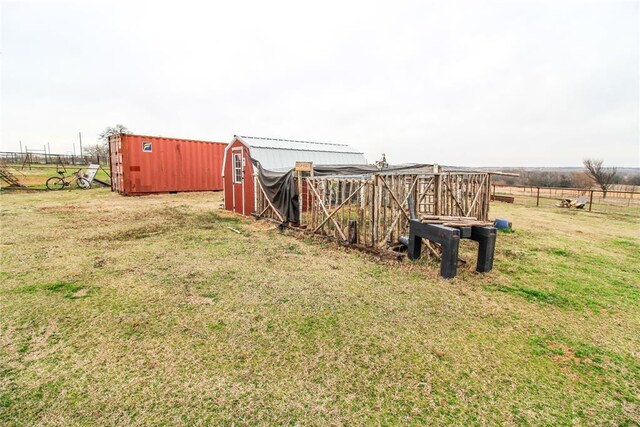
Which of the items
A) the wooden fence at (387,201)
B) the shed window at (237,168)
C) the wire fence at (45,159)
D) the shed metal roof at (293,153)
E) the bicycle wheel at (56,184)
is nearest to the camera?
the wooden fence at (387,201)

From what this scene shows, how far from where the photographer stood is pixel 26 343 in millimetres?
3215

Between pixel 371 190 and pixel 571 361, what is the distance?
427 cm

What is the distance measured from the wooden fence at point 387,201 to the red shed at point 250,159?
3002mm

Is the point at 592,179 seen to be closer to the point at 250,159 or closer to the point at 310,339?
the point at 250,159

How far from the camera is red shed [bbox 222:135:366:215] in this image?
1120 centimetres

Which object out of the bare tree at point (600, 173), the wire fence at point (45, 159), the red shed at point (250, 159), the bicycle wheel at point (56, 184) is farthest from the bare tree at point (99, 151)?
the bare tree at point (600, 173)

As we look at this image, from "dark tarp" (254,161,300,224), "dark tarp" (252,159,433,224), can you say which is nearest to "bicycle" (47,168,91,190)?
"dark tarp" (252,159,433,224)

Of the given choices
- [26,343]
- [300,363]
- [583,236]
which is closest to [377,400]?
[300,363]

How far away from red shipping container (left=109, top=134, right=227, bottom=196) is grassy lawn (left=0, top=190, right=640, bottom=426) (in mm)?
11154

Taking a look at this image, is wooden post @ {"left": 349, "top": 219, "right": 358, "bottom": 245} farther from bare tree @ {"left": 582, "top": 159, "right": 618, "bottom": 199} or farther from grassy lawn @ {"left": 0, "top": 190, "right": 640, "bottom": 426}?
bare tree @ {"left": 582, "top": 159, "right": 618, "bottom": 199}

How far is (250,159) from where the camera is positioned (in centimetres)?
1100

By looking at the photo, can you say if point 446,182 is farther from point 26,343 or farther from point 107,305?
point 26,343

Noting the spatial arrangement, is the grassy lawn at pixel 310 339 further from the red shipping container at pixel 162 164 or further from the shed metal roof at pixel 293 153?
the red shipping container at pixel 162 164

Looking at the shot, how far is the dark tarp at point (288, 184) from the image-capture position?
9.13m
